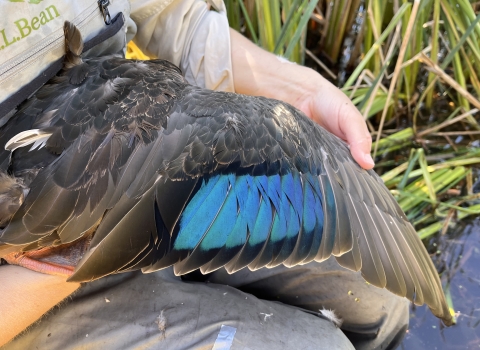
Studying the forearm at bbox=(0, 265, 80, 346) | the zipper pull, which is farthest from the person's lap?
the zipper pull

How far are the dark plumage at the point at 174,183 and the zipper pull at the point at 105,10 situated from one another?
0.44 feet

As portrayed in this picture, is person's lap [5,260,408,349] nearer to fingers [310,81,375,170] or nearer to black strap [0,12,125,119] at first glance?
fingers [310,81,375,170]

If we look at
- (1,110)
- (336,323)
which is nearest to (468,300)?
(336,323)

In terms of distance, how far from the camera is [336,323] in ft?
5.13

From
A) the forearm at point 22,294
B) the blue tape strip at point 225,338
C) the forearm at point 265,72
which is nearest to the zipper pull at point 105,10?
the forearm at point 265,72

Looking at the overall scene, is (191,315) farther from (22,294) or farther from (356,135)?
(356,135)

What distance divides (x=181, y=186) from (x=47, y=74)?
483 millimetres

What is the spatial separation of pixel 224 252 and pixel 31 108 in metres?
0.61

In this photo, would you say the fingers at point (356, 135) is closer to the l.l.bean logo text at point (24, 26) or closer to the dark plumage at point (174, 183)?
the dark plumage at point (174, 183)

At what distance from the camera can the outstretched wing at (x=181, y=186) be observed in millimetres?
1098

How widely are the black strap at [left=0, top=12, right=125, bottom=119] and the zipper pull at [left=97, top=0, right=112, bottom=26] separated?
1 cm

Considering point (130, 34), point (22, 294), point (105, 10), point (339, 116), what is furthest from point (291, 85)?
point (22, 294)

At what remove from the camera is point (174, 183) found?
112 cm

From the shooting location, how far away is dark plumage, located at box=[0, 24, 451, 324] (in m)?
1.10
